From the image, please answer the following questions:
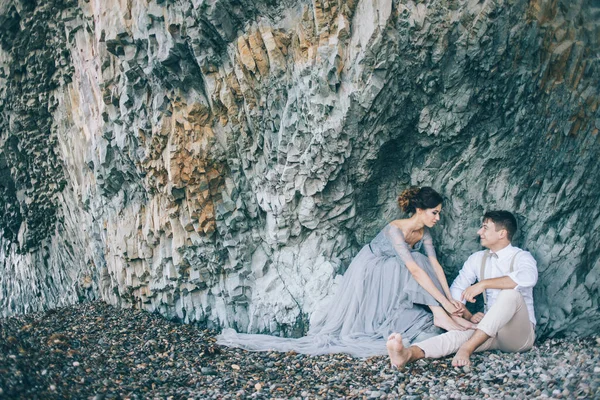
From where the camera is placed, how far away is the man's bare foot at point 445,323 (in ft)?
19.6

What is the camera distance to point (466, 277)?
644 cm

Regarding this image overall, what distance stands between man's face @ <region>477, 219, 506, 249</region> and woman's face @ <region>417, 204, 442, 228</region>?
1.73ft

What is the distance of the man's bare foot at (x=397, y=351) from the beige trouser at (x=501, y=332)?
0.29 meters

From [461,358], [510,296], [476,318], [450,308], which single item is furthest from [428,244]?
[461,358]

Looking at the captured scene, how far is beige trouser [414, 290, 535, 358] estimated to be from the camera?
5430 millimetres

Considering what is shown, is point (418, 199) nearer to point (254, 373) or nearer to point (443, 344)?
point (443, 344)

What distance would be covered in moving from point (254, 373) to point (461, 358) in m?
2.05

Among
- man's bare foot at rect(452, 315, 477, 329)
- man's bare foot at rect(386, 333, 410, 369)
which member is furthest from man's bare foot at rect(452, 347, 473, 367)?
man's bare foot at rect(452, 315, 477, 329)

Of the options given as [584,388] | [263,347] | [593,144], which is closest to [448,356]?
[584,388]

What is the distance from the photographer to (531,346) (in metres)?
5.71

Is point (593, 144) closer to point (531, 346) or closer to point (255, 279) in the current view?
point (531, 346)

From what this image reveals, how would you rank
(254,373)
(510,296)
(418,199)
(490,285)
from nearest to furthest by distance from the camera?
(510,296), (254,373), (490,285), (418,199)

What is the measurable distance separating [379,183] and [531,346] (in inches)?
101

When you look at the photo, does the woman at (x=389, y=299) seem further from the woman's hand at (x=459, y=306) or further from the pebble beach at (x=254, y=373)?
the pebble beach at (x=254, y=373)
